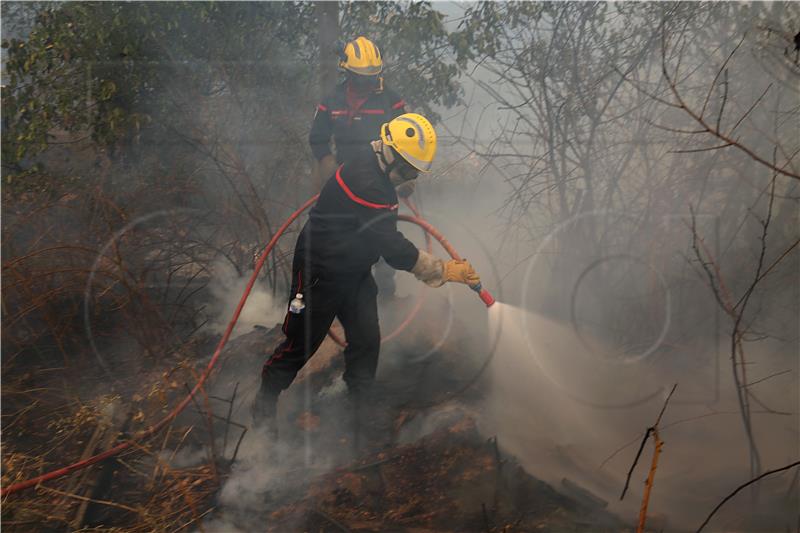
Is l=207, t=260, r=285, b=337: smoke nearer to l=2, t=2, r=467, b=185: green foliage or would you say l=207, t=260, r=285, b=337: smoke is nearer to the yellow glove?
l=2, t=2, r=467, b=185: green foliage

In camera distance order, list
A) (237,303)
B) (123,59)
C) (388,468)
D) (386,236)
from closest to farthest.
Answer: (388,468) → (386,236) → (237,303) → (123,59)

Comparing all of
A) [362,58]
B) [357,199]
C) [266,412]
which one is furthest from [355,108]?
[266,412]

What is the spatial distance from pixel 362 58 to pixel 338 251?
2198 mm

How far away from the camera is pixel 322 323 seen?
147 inches

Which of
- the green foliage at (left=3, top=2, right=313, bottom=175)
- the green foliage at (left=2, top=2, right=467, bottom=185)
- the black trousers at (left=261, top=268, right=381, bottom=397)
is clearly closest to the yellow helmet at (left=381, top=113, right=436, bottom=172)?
the black trousers at (left=261, top=268, right=381, bottom=397)

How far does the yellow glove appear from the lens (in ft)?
12.5

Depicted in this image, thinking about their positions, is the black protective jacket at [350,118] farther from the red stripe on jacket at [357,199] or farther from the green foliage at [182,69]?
the red stripe on jacket at [357,199]

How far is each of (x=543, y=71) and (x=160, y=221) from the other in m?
4.36

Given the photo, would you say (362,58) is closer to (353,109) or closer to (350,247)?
(353,109)

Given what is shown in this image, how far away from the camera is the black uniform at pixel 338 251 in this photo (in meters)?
3.66

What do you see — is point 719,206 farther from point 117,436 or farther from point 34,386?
point 34,386

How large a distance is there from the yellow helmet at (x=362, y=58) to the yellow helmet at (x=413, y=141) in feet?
5.55

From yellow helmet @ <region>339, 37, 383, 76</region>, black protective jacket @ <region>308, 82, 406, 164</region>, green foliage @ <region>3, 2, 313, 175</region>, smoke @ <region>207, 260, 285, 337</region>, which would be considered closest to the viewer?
yellow helmet @ <region>339, 37, 383, 76</region>

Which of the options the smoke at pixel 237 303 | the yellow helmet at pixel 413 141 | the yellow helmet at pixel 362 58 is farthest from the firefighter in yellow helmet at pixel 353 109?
the yellow helmet at pixel 413 141
